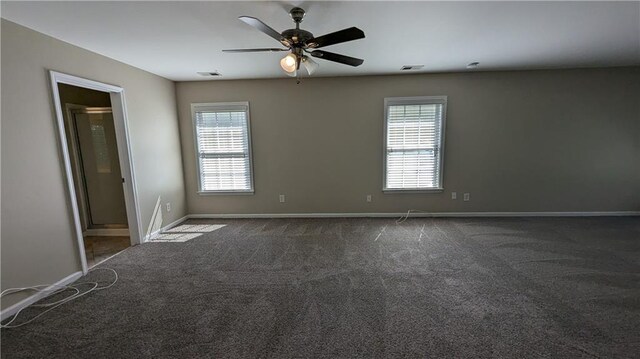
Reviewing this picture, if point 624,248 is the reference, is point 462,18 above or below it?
above

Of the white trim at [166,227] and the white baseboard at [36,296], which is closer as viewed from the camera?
the white baseboard at [36,296]

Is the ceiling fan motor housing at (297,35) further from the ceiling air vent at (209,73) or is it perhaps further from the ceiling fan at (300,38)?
the ceiling air vent at (209,73)

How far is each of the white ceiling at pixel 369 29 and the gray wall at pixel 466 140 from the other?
0.62 m

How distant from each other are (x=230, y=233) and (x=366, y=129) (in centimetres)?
282

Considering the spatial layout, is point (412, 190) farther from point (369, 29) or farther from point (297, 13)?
point (297, 13)

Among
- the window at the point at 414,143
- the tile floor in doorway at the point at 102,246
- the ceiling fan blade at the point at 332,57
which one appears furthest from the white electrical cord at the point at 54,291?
the window at the point at 414,143

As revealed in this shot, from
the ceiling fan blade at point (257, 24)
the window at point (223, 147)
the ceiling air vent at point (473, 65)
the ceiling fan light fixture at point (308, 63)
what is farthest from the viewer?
the window at point (223, 147)

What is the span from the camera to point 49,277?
2490 mm

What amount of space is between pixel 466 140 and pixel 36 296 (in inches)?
225

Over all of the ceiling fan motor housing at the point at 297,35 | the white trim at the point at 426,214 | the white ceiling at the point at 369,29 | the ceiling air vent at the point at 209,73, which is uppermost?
the ceiling air vent at the point at 209,73

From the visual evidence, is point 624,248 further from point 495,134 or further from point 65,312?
point 65,312

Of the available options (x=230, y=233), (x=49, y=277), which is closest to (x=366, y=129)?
(x=230, y=233)

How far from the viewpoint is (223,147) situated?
4.64 metres

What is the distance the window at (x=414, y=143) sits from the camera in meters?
4.36
